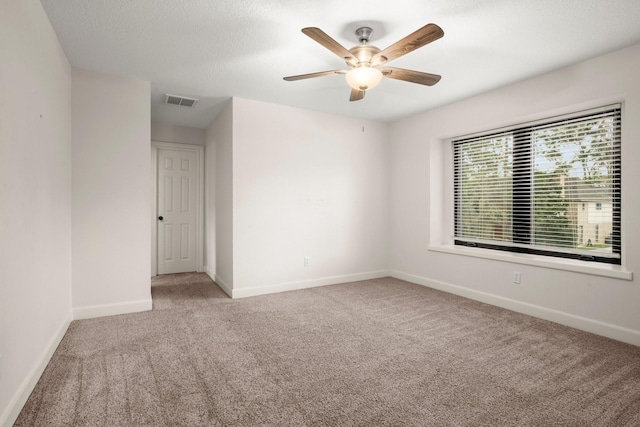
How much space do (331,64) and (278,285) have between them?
8.74 feet

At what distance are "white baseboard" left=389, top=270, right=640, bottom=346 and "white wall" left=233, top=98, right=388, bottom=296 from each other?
3.89 ft

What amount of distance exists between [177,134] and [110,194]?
2.26 meters

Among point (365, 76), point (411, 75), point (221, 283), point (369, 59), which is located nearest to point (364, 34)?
point (369, 59)

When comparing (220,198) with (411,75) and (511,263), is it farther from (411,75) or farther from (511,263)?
(511,263)

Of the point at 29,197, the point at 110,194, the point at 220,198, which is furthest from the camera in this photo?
the point at 220,198

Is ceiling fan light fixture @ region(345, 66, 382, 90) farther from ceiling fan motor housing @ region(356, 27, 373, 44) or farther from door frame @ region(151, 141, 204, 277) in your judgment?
door frame @ region(151, 141, 204, 277)

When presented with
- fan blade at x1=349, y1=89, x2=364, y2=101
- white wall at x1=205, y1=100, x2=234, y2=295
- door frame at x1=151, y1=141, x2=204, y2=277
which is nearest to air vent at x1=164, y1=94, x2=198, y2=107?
white wall at x1=205, y1=100, x2=234, y2=295

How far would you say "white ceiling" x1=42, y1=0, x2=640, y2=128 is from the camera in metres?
2.16

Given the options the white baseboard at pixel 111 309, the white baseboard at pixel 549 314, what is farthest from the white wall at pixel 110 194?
the white baseboard at pixel 549 314

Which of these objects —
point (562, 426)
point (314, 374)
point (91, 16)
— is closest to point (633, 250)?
point (562, 426)

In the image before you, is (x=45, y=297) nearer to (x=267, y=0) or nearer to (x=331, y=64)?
(x=267, y=0)

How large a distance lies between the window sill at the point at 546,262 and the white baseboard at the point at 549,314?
1.37 feet

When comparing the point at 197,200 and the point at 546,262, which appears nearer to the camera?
the point at 546,262

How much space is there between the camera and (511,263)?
11.5 ft
